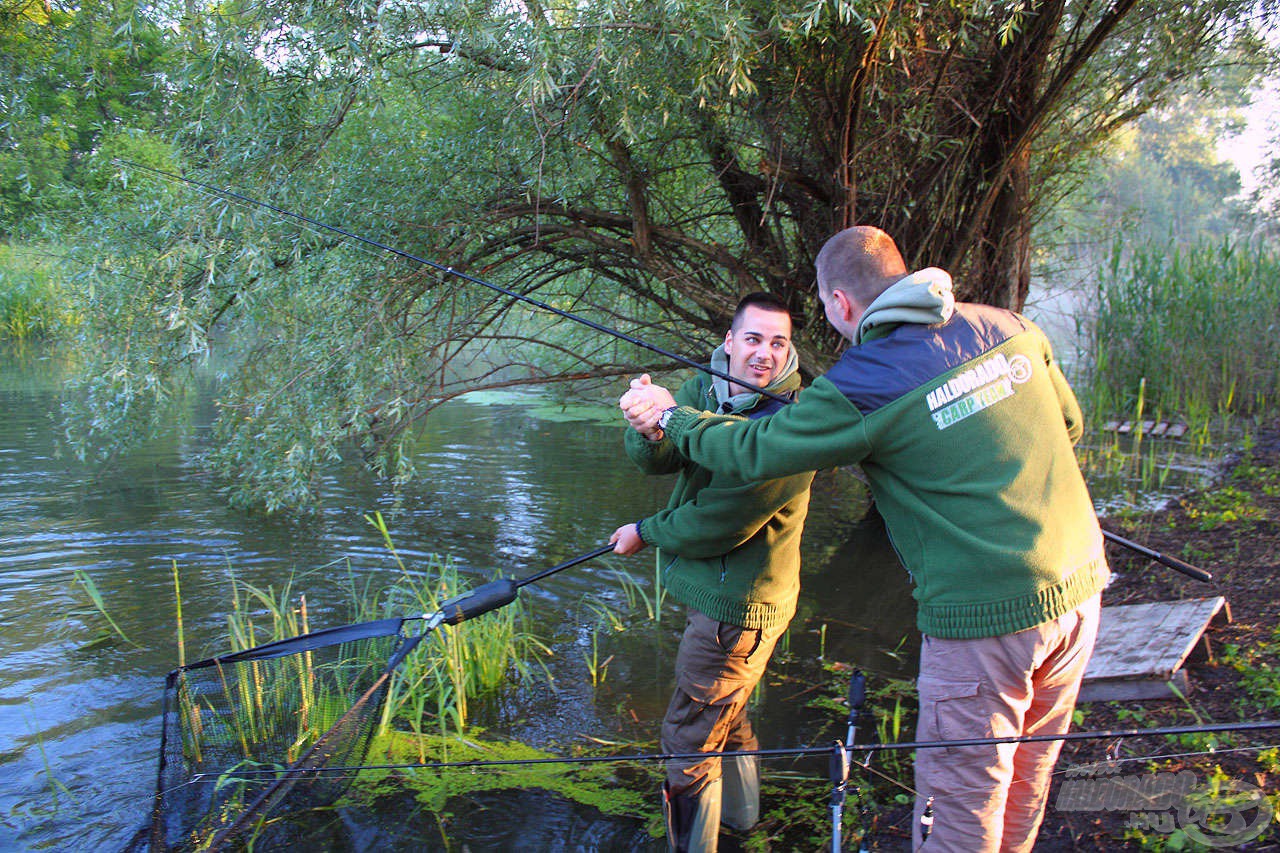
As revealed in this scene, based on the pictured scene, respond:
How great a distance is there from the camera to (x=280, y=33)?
5.21 m

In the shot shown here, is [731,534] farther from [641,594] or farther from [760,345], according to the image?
[641,594]

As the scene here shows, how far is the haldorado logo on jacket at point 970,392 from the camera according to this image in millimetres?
2277

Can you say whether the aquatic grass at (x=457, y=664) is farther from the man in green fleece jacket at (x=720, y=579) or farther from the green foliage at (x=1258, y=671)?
the green foliage at (x=1258, y=671)

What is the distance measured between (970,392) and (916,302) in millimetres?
260

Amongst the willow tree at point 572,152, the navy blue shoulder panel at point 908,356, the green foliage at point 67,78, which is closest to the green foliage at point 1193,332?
the willow tree at point 572,152

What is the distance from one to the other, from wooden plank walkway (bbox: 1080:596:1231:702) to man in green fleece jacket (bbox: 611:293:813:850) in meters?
1.70

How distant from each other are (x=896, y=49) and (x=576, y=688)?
3911mm

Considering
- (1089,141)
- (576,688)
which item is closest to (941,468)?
(576,688)

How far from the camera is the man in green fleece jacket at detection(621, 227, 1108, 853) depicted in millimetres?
2283

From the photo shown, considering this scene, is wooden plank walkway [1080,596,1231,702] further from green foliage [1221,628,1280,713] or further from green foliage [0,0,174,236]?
green foliage [0,0,174,236]

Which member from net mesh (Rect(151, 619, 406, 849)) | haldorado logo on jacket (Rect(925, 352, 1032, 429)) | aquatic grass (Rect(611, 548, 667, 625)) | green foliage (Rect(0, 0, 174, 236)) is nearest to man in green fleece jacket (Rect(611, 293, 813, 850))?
haldorado logo on jacket (Rect(925, 352, 1032, 429))

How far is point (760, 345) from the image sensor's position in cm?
315

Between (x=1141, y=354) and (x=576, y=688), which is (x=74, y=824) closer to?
(x=576, y=688)

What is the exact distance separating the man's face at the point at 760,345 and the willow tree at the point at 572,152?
1.91 metres
